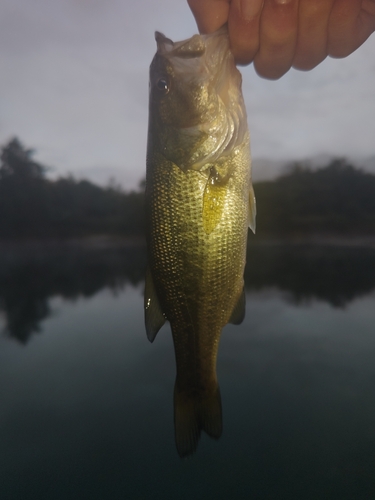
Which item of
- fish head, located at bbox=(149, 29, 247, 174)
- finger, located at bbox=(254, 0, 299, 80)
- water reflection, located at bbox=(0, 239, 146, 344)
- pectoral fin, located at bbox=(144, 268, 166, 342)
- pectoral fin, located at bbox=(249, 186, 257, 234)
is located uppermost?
finger, located at bbox=(254, 0, 299, 80)

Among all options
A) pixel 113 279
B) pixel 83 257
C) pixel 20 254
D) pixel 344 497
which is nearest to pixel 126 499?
pixel 344 497

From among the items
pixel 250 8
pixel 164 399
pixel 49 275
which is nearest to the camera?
pixel 250 8

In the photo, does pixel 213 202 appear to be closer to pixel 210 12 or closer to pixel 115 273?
pixel 210 12

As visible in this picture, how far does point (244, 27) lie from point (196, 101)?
0.95ft

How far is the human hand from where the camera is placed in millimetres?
1133

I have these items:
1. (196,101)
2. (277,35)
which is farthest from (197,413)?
(277,35)

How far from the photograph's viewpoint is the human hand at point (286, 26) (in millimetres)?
1133

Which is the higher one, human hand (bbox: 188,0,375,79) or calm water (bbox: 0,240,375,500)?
human hand (bbox: 188,0,375,79)

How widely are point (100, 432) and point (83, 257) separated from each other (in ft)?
72.4

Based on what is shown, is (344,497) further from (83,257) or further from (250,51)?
(83,257)

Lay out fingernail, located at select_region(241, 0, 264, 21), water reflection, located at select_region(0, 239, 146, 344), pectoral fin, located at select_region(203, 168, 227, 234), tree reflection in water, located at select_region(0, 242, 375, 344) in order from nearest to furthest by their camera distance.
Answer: fingernail, located at select_region(241, 0, 264, 21) → pectoral fin, located at select_region(203, 168, 227, 234) → water reflection, located at select_region(0, 239, 146, 344) → tree reflection in water, located at select_region(0, 242, 375, 344)

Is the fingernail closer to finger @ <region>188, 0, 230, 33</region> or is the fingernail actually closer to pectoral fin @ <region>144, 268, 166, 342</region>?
finger @ <region>188, 0, 230, 33</region>

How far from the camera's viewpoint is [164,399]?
20453 mm

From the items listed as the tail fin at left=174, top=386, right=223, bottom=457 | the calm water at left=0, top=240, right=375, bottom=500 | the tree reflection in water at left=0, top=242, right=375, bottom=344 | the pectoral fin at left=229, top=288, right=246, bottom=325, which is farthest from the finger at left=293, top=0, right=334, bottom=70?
the tree reflection in water at left=0, top=242, right=375, bottom=344
